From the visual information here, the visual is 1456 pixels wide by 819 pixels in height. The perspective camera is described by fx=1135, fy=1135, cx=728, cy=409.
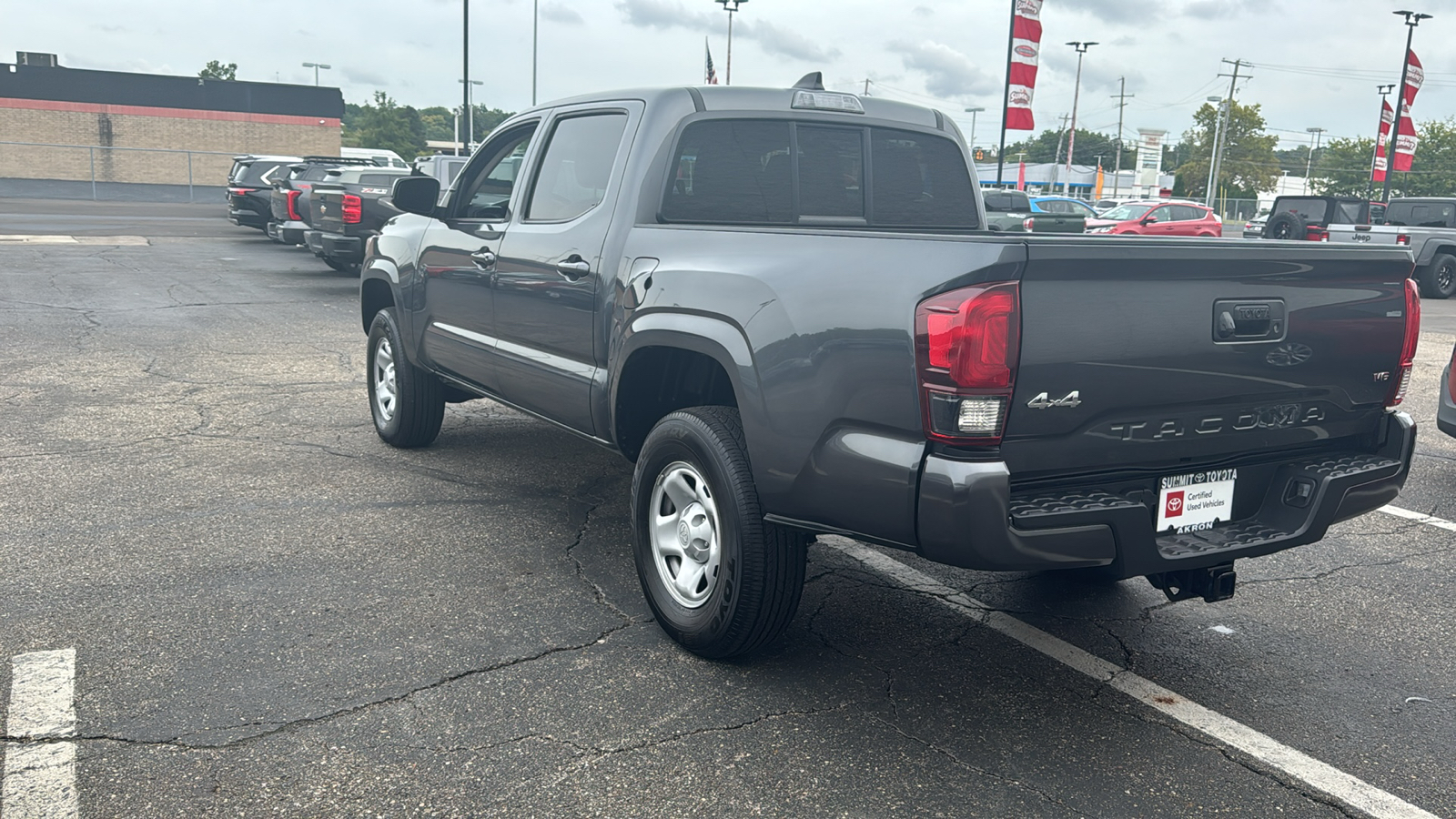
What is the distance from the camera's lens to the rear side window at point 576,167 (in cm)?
464

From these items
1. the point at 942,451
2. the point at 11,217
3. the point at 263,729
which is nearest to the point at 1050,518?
the point at 942,451

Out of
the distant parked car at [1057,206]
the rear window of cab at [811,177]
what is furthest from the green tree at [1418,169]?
the rear window of cab at [811,177]

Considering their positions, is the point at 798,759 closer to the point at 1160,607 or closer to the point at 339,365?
the point at 1160,607

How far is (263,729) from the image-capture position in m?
3.24

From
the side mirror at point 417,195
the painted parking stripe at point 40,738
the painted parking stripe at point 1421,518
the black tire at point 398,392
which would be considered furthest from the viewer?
the black tire at point 398,392

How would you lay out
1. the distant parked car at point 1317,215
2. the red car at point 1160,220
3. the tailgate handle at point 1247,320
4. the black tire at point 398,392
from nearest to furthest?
the tailgate handle at point 1247,320 < the black tire at point 398,392 < the distant parked car at point 1317,215 < the red car at point 1160,220

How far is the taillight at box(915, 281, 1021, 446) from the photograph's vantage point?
9.43 ft

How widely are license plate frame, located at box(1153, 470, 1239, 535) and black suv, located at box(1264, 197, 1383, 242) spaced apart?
71.7ft

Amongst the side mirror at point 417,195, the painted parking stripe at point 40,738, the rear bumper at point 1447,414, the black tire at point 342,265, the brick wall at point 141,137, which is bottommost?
the painted parking stripe at point 40,738

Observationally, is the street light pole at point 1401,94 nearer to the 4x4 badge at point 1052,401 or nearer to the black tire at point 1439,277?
the black tire at point 1439,277

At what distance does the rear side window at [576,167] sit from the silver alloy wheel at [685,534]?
4.21 feet

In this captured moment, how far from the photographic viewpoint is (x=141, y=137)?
179 ft

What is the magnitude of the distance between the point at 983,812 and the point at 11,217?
106 ft

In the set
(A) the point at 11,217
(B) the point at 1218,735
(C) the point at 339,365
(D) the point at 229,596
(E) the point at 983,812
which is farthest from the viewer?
(A) the point at 11,217
